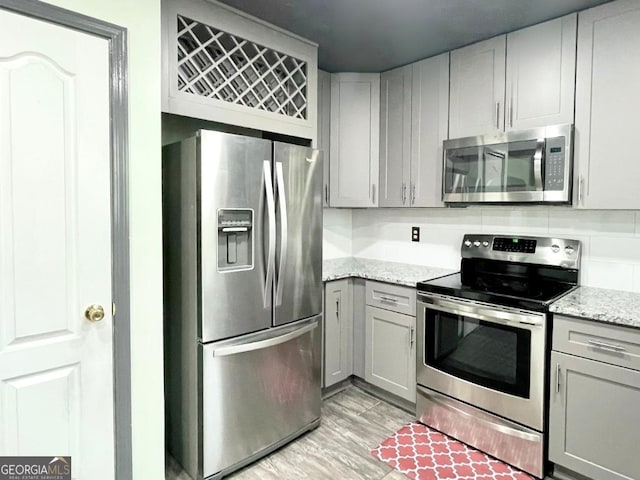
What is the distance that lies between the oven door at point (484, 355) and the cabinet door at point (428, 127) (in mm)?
789

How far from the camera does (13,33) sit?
4.20 ft

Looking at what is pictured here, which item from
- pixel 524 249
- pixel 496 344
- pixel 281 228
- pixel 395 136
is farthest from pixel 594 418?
pixel 395 136

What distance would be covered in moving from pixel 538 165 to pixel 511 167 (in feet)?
0.53

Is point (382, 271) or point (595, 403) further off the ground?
point (382, 271)

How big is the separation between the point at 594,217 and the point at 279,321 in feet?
6.36

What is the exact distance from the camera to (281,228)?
2070mm

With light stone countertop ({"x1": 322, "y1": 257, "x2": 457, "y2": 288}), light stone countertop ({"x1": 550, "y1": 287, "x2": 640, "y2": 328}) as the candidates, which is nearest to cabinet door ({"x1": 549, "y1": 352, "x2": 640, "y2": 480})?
light stone countertop ({"x1": 550, "y1": 287, "x2": 640, "y2": 328})

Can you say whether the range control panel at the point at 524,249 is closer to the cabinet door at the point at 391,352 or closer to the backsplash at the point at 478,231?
the backsplash at the point at 478,231

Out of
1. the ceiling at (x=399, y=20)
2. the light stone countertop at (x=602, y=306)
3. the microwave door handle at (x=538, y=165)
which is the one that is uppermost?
the ceiling at (x=399, y=20)

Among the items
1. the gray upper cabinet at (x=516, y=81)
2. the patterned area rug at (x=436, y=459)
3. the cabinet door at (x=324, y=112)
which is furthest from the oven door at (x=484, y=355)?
the cabinet door at (x=324, y=112)

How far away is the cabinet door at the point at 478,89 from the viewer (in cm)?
235

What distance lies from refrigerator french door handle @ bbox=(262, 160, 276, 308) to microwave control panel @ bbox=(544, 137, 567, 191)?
5.00 ft

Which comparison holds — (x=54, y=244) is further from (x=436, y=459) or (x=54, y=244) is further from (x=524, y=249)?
(x=524, y=249)

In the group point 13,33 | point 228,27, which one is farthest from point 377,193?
point 13,33
